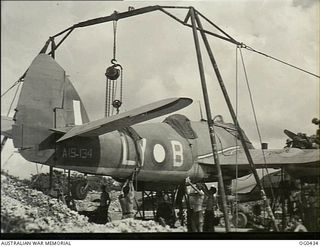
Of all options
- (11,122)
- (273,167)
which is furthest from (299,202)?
(11,122)

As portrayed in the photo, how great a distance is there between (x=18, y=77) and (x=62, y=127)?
303 millimetres

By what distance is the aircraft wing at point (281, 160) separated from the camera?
2.39m

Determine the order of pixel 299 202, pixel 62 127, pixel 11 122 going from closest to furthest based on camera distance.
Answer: pixel 11 122
pixel 62 127
pixel 299 202

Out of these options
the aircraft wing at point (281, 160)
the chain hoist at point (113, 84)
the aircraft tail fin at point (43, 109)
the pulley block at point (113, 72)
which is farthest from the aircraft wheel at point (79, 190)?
the aircraft wing at point (281, 160)

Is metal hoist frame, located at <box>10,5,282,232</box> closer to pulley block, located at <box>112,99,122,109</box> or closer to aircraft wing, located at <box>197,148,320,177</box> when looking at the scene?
aircraft wing, located at <box>197,148,320,177</box>

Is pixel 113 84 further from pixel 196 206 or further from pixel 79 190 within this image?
pixel 196 206

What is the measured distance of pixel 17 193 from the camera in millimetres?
2143

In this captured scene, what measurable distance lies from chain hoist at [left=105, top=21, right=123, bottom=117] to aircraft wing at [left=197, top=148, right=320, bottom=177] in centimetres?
61

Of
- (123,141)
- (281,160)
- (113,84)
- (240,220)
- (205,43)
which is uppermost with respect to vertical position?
(205,43)

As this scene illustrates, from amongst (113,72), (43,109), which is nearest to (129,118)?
(113,72)

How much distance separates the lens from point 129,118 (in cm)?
218

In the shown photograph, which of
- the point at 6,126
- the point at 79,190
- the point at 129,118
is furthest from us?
the point at 79,190

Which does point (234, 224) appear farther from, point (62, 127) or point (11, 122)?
point (11, 122)

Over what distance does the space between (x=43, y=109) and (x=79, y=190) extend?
1.40 feet
